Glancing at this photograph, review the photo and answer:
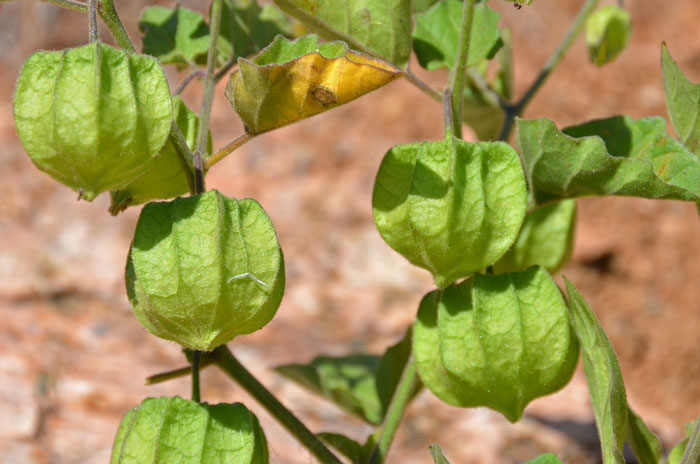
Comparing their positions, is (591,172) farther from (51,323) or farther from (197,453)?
(51,323)

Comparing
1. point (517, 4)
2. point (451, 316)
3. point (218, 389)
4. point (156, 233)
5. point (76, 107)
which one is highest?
point (517, 4)

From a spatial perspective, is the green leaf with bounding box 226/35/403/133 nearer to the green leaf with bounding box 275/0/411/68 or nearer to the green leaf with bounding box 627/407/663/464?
the green leaf with bounding box 275/0/411/68

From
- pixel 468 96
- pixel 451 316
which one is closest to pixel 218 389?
pixel 468 96

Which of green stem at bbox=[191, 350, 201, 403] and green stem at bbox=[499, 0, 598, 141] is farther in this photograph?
green stem at bbox=[499, 0, 598, 141]

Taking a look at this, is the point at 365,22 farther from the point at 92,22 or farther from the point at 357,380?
the point at 357,380

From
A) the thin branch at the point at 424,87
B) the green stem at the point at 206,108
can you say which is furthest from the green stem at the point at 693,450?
the green stem at the point at 206,108

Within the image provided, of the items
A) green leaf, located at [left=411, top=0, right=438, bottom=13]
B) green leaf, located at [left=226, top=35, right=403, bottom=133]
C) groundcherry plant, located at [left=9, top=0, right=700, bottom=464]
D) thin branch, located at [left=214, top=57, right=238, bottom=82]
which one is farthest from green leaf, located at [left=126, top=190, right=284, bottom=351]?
green leaf, located at [left=411, top=0, right=438, bottom=13]
